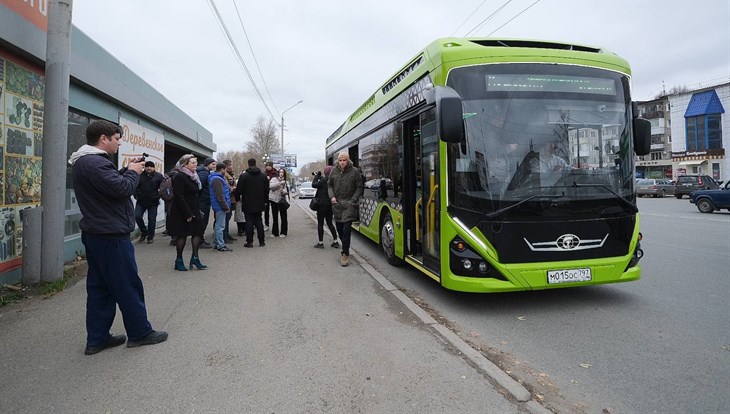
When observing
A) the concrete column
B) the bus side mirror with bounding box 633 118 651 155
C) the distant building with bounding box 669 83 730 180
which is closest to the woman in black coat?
the concrete column

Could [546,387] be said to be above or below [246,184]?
below

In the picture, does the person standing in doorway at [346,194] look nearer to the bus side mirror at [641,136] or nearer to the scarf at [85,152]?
the bus side mirror at [641,136]

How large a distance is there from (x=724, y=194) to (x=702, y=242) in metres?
9.92

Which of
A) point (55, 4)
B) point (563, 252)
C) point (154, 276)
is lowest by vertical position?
point (154, 276)

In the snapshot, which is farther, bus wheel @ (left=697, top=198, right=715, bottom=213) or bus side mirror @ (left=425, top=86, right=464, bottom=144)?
bus wheel @ (left=697, top=198, right=715, bottom=213)

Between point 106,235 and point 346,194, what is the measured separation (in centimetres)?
453

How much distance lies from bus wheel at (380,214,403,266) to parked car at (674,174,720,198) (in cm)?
3022

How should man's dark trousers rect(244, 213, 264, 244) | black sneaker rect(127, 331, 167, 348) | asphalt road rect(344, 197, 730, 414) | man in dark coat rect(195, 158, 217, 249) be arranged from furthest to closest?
man's dark trousers rect(244, 213, 264, 244) → man in dark coat rect(195, 158, 217, 249) → black sneaker rect(127, 331, 167, 348) → asphalt road rect(344, 197, 730, 414)

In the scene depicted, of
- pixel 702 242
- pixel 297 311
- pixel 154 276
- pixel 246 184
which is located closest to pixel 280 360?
pixel 297 311

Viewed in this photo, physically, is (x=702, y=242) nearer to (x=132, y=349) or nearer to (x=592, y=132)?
(x=592, y=132)

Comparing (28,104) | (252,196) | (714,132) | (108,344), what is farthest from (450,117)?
(714,132)

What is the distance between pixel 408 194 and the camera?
20.8 ft

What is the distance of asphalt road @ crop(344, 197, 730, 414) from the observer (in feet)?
10.1

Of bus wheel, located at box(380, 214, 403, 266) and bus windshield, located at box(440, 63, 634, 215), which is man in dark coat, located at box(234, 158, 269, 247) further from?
bus windshield, located at box(440, 63, 634, 215)
